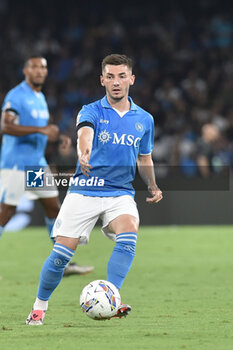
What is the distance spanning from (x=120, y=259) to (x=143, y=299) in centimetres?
153

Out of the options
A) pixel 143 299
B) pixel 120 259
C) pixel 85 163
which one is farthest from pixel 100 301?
pixel 143 299

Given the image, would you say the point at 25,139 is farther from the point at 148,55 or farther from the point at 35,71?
the point at 148,55

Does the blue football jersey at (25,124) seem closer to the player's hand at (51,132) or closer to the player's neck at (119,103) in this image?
the player's hand at (51,132)

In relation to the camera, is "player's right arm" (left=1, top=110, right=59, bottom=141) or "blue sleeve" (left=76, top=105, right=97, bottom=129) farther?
"player's right arm" (left=1, top=110, right=59, bottom=141)

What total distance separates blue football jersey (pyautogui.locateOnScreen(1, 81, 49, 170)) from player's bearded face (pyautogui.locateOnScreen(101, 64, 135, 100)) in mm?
3187

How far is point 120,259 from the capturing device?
571 centimetres

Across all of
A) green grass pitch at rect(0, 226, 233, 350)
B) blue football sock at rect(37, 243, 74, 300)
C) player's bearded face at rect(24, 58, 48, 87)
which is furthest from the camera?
player's bearded face at rect(24, 58, 48, 87)

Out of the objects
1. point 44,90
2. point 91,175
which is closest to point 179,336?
point 91,175

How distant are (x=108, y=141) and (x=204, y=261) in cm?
495

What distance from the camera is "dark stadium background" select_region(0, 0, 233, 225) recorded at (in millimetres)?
18686

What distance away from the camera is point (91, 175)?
5.93 metres

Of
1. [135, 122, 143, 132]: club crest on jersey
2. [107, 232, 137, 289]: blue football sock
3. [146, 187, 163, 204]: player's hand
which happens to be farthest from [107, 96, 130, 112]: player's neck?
[107, 232, 137, 289]: blue football sock

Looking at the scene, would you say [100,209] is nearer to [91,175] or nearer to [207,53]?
[91,175]

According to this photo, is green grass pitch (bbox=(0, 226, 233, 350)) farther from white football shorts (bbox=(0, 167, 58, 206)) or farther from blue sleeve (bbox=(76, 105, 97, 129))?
blue sleeve (bbox=(76, 105, 97, 129))
